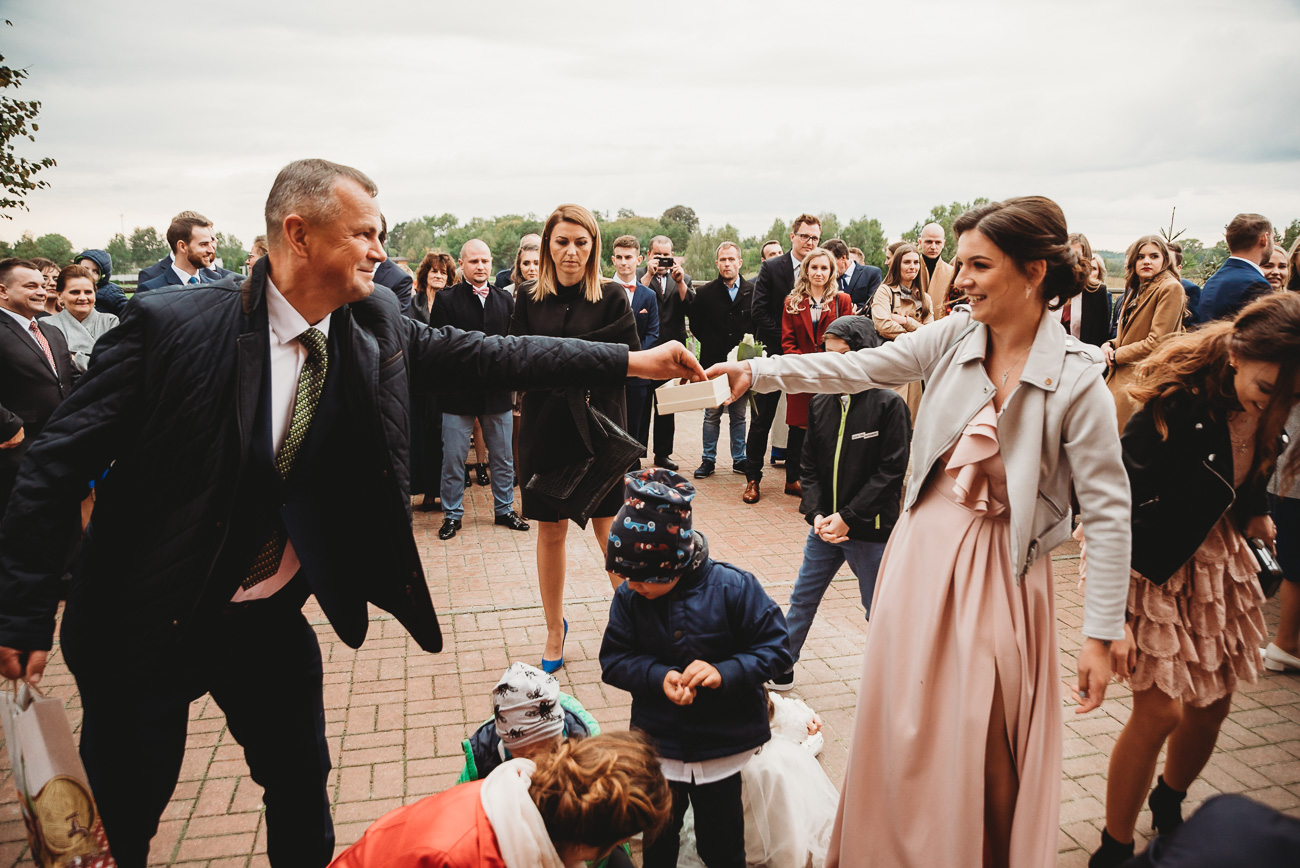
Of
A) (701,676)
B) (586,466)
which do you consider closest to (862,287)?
(586,466)

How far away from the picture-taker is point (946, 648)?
97.3 inches

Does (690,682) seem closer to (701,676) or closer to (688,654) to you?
(701,676)

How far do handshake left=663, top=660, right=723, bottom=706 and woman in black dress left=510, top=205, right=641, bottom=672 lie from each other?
6.06 ft

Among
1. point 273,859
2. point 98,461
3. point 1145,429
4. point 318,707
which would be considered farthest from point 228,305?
point 1145,429

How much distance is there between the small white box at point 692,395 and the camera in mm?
2766

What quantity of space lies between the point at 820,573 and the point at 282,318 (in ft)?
9.72

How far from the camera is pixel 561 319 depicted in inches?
173

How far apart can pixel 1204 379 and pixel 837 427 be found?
1.82 metres

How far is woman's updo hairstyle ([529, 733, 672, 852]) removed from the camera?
1.98m

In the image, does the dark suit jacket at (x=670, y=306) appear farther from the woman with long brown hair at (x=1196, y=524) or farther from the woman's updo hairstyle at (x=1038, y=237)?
the woman's updo hairstyle at (x=1038, y=237)

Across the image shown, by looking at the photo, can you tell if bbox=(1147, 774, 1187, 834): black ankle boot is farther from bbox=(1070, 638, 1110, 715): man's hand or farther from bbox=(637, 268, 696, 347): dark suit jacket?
bbox=(637, 268, 696, 347): dark suit jacket

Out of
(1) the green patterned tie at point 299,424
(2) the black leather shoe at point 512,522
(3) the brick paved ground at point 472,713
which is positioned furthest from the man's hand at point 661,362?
(2) the black leather shoe at point 512,522

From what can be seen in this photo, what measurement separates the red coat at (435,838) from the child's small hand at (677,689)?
662mm

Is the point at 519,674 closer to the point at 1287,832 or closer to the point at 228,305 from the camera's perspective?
the point at 228,305
